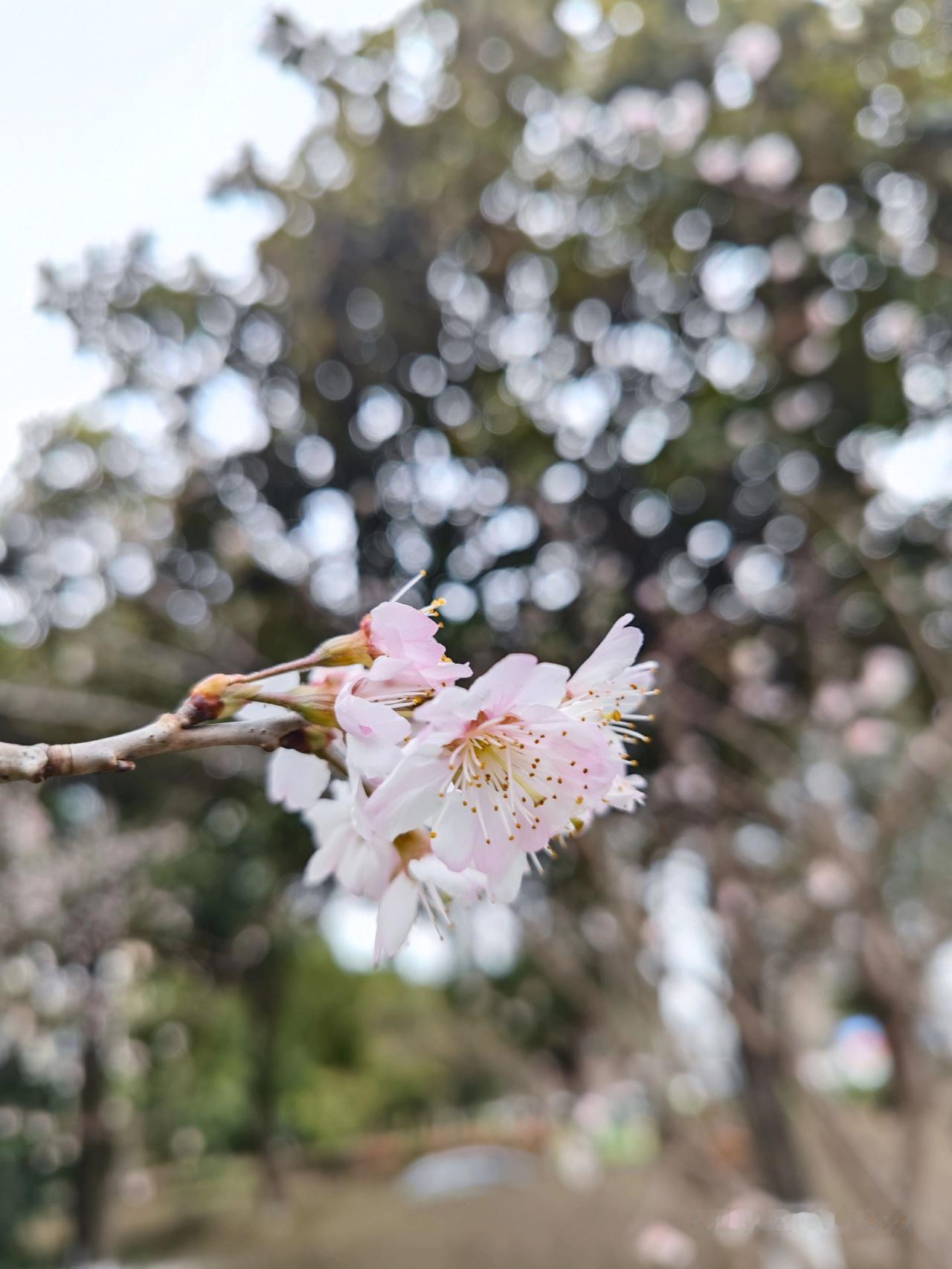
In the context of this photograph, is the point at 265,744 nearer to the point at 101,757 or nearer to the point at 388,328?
the point at 101,757

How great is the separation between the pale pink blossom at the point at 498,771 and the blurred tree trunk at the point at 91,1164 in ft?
23.7

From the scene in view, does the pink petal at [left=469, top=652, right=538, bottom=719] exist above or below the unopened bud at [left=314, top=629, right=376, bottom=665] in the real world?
below

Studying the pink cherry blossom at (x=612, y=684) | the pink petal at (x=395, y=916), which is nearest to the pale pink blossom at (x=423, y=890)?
the pink petal at (x=395, y=916)

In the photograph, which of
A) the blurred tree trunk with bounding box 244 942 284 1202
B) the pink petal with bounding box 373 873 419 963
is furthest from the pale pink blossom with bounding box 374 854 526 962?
the blurred tree trunk with bounding box 244 942 284 1202

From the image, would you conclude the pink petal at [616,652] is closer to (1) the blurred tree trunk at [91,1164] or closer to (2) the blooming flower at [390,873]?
(2) the blooming flower at [390,873]

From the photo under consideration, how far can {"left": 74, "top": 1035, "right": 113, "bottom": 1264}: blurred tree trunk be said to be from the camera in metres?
6.07

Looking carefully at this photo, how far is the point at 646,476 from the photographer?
2756 mm

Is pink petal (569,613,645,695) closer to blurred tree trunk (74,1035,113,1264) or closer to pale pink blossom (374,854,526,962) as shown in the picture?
pale pink blossom (374,854,526,962)

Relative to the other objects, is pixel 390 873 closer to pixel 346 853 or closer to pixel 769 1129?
pixel 346 853

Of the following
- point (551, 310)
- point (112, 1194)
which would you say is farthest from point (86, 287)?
point (112, 1194)

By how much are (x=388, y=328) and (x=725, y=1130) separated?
13.6ft

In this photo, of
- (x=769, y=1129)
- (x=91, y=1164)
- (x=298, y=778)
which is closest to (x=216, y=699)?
(x=298, y=778)

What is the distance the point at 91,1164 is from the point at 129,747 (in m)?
7.50

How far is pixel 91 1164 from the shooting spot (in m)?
6.43
